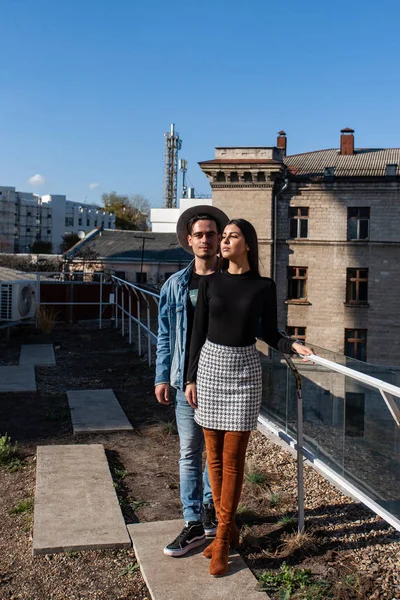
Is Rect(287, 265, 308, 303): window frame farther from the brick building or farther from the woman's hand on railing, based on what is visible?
the woman's hand on railing

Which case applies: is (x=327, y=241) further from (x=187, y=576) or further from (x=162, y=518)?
(x=187, y=576)

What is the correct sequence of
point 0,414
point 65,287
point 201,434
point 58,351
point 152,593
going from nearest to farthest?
point 152,593, point 201,434, point 0,414, point 58,351, point 65,287

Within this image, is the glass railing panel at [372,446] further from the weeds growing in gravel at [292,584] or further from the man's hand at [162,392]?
the man's hand at [162,392]

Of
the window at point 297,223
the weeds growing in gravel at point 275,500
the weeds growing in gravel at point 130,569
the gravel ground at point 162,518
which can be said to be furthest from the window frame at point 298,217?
the weeds growing in gravel at point 130,569

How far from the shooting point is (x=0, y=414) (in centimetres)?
611

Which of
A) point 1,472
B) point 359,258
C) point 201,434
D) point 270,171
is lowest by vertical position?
point 1,472

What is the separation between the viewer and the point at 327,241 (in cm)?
4100

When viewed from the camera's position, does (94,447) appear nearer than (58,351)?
Yes

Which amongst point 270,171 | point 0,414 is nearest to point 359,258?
point 270,171

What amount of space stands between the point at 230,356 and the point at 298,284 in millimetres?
39039

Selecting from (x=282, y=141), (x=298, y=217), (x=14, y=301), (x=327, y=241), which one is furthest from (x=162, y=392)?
(x=282, y=141)

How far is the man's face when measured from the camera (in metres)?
3.16

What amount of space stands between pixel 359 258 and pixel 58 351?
32884 mm

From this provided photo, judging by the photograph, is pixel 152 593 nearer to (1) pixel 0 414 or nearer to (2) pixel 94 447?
(2) pixel 94 447
